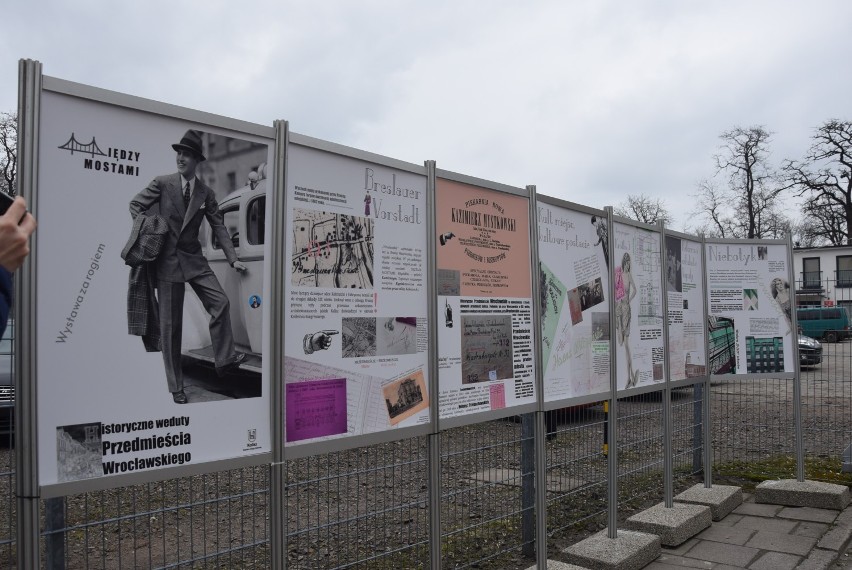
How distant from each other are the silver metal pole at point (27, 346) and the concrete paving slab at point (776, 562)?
520cm

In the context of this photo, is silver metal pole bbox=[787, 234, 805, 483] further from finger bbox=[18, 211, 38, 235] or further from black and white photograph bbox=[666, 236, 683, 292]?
finger bbox=[18, 211, 38, 235]

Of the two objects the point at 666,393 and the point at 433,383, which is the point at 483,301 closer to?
the point at 433,383

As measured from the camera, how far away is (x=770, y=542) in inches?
251

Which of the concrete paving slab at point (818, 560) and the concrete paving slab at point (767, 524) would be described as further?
the concrete paving slab at point (767, 524)

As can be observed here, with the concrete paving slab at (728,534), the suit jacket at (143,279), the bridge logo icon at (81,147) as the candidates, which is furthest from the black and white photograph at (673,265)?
the bridge logo icon at (81,147)

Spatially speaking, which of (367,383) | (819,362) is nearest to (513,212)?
(367,383)

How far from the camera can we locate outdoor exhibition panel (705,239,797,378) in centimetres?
785

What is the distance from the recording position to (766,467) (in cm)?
933

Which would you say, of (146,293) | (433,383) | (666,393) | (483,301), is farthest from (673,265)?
(146,293)

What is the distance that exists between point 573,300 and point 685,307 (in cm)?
244

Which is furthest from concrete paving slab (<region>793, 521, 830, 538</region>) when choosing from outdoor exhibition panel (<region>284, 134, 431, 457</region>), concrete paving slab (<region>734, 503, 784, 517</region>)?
outdoor exhibition panel (<region>284, 134, 431, 457</region>)

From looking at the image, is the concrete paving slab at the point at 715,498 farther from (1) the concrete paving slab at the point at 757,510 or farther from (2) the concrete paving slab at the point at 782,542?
(2) the concrete paving slab at the point at 782,542

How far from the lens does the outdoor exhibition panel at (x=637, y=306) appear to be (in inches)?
239

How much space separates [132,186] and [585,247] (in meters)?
3.65
